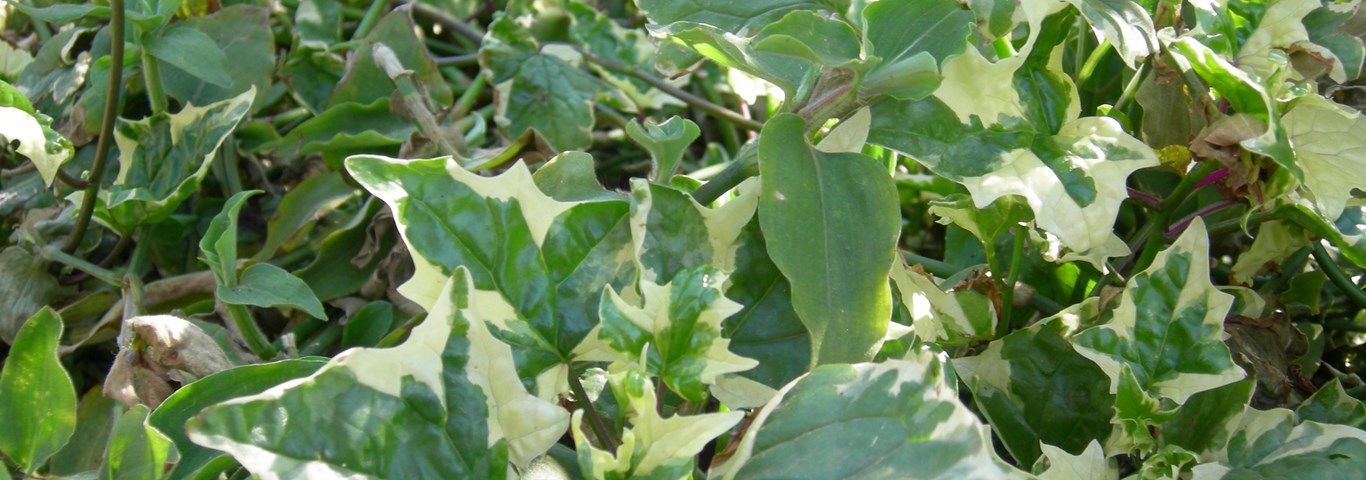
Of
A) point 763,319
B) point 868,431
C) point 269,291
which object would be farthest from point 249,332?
point 868,431

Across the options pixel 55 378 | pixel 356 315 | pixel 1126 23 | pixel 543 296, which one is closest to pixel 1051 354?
pixel 1126 23

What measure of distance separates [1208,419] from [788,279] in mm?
319

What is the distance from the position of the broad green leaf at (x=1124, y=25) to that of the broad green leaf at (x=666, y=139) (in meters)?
0.25

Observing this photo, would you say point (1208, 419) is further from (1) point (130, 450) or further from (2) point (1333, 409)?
(1) point (130, 450)

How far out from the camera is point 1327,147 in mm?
721

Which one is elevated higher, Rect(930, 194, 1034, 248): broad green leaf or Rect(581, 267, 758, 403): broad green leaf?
Rect(581, 267, 758, 403): broad green leaf

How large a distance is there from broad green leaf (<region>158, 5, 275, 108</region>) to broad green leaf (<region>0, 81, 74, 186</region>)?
0.24 metres

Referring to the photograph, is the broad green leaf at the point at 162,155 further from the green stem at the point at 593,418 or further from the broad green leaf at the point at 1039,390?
the broad green leaf at the point at 1039,390

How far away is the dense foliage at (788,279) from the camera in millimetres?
566

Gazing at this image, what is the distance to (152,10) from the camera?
921mm

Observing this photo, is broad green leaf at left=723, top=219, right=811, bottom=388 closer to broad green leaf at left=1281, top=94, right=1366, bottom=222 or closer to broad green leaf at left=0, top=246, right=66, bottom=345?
A: broad green leaf at left=1281, top=94, right=1366, bottom=222

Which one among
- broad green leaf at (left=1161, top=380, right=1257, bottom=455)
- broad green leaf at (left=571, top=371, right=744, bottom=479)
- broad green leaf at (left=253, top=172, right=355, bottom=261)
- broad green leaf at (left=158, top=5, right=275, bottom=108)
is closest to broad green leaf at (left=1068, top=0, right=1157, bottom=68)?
broad green leaf at (left=1161, top=380, right=1257, bottom=455)

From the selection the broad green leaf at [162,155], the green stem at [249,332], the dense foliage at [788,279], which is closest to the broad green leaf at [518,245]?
the dense foliage at [788,279]

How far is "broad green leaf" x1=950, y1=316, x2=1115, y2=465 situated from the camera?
2.44 ft
